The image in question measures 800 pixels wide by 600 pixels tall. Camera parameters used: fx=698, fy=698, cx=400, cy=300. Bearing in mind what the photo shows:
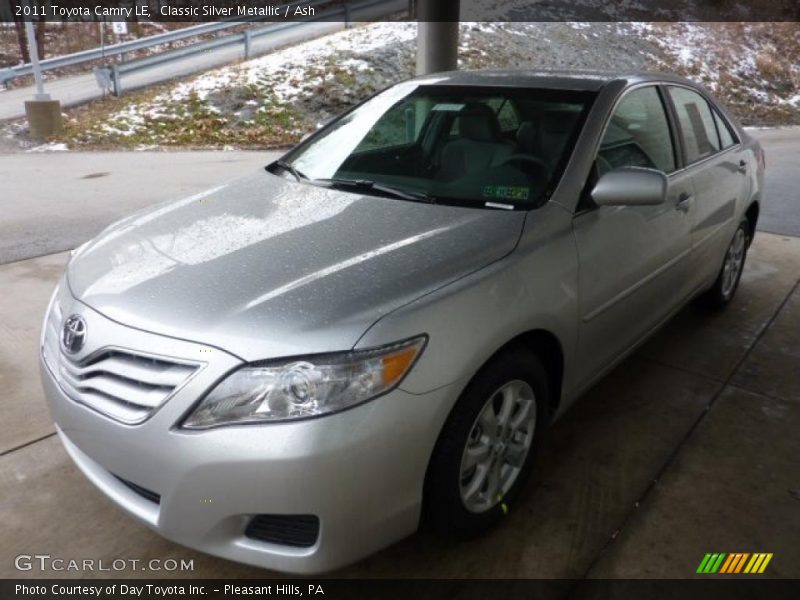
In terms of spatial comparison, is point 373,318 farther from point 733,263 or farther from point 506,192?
point 733,263

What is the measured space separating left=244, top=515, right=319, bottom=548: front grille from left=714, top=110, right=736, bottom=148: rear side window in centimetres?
340

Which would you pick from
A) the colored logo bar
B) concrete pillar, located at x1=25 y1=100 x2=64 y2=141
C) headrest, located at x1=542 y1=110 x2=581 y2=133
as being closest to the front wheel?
headrest, located at x1=542 y1=110 x2=581 y2=133

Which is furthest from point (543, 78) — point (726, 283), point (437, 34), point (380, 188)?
point (437, 34)

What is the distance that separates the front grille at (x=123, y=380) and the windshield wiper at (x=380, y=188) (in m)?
1.26

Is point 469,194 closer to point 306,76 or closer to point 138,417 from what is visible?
point 138,417

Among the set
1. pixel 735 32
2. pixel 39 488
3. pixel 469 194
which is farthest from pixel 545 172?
pixel 735 32

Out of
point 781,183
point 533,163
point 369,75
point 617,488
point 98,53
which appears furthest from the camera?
point 98,53

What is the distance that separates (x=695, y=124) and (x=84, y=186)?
7054 mm

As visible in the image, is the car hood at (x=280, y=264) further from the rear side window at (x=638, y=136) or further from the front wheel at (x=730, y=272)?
the front wheel at (x=730, y=272)

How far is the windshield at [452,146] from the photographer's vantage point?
9.24ft

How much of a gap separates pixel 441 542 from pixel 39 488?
1.57 m

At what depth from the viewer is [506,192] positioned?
2.76 meters

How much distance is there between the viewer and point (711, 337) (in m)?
4.16

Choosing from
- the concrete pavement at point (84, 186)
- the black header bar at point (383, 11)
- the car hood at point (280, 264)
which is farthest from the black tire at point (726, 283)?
the black header bar at point (383, 11)
